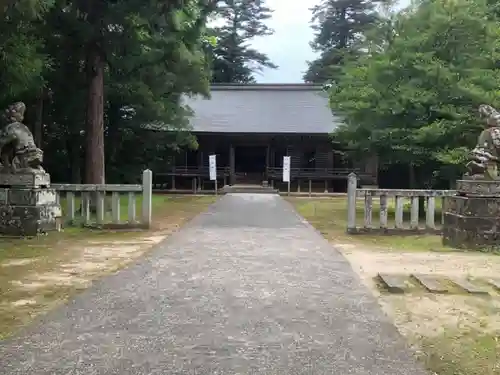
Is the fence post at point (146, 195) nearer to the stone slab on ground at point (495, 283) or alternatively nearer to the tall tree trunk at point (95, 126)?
the tall tree trunk at point (95, 126)

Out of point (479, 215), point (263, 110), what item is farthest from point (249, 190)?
point (479, 215)

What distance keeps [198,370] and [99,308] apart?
5.48ft

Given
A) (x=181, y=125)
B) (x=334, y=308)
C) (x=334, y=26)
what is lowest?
(x=334, y=308)

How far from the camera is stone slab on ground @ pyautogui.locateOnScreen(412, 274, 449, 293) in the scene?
207 inches

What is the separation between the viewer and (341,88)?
16453mm

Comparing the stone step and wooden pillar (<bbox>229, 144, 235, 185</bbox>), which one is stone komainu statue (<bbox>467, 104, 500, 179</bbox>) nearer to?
the stone step

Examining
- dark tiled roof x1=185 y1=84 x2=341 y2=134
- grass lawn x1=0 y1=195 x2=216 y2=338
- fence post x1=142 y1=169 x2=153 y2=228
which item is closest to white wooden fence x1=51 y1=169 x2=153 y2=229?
fence post x1=142 y1=169 x2=153 y2=228

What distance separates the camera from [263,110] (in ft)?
109

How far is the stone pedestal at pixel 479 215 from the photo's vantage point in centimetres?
834

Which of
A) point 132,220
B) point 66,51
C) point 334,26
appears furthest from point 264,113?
point 132,220

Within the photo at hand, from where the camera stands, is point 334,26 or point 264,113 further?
point 334,26

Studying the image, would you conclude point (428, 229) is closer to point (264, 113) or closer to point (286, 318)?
point (286, 318)

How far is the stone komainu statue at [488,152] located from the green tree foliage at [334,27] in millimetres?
32666

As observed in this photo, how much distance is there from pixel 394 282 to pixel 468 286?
2.45 feet
